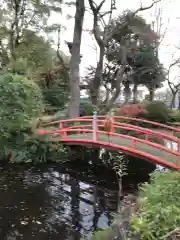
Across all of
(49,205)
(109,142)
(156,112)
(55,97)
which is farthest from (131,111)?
(49,205)

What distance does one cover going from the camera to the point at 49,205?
8555 millimetres

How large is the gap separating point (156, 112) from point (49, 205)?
10919 mm

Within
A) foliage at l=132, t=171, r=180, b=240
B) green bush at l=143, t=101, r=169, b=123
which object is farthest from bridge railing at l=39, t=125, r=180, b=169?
green bush at l=143, t=101, r=169, b=123

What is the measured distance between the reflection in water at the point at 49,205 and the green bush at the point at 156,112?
24.4ft

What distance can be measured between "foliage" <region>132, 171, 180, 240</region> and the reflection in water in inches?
106

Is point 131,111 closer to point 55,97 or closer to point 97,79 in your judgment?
point 97,79

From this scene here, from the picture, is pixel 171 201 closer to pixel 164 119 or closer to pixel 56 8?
pixel 164 119

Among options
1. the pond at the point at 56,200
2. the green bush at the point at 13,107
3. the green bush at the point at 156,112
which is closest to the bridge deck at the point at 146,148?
the pond at the point at 56,200

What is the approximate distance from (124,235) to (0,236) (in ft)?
11.7

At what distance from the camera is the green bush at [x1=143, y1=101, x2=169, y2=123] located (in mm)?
17922

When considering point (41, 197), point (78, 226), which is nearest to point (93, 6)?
point (41, 197)

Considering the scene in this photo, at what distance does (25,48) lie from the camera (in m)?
23.4

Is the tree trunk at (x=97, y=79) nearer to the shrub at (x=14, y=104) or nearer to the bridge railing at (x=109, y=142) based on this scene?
the bridge railing at (x=109, y=142)

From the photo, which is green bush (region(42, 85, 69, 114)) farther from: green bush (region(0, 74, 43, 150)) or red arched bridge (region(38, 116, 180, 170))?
green bush (region(0, 74, 43, 150))
